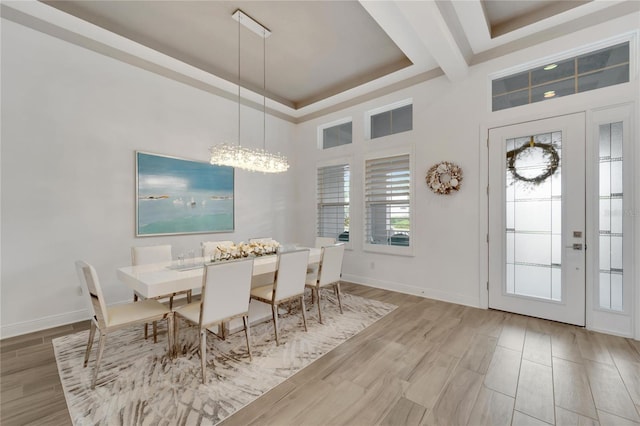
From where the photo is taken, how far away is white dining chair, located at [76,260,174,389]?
1.98m

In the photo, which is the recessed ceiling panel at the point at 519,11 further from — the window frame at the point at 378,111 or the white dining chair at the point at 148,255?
the white dining chair at the point at 148,255

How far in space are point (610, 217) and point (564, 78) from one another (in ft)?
5.44

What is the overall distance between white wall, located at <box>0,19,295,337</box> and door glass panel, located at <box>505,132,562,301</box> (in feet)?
15.3

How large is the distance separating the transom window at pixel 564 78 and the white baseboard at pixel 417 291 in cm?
262

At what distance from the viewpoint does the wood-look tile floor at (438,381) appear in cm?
170

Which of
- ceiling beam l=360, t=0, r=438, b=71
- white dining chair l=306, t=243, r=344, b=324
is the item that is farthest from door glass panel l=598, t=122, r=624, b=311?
white dining chair l=306, t=243, r=344, b=324

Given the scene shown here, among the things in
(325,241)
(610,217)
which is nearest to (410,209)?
(325,241)

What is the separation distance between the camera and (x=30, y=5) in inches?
108

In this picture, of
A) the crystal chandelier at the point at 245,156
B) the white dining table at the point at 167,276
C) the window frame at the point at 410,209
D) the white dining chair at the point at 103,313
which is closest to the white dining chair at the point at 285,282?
the white dining table at the point at 167,276

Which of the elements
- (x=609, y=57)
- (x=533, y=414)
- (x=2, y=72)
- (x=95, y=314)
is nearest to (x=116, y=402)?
(x=95, y=314)

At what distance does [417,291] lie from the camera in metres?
4.12

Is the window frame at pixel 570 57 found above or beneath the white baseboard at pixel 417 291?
above

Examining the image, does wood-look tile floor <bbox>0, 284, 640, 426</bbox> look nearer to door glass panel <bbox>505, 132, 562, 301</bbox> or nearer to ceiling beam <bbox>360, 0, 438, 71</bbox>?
door glass panel <bbox>505, 132, 562, 301</bbox>

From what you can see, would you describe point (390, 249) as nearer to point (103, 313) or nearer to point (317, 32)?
point (317, 32)
